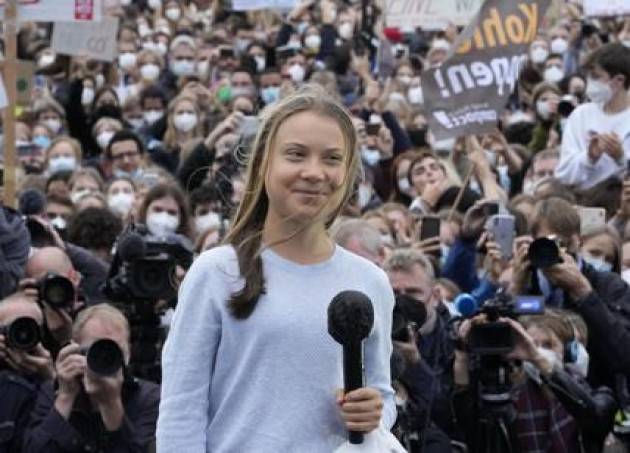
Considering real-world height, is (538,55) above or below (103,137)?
above

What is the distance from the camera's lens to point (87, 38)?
15992 millimetres

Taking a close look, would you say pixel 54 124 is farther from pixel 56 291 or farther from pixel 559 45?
pixel 56 291

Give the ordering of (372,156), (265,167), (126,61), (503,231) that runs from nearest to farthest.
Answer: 1. (265,167)
2. (503,231)
3. (372,156)
4. (126,61)

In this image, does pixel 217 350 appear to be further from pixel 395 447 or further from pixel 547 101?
pixel 547 101

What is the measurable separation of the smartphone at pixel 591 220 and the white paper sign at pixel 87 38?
7.35m


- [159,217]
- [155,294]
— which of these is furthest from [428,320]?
[159,217]

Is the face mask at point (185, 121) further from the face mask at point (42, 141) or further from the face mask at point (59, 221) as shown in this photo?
the face mask at point (59, 221)

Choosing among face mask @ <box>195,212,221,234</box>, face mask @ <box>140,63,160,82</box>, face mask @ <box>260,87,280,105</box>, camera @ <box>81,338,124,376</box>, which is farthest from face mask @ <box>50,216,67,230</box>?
face mask @ <box>140,63,160,82</box>

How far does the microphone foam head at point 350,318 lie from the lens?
3803 mm

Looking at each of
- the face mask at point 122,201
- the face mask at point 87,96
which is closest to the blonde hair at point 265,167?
the face mask at point 122,201

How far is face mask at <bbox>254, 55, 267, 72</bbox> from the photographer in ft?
69.8

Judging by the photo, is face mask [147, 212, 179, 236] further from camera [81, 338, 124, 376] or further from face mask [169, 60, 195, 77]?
face mask [169, 60, 195, 77]

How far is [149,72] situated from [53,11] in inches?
429

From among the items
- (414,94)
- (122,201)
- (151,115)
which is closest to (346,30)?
(414,94)
